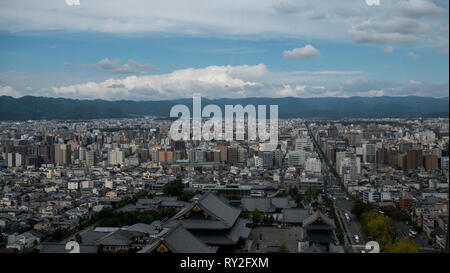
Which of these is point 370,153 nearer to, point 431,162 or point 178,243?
point 431,162

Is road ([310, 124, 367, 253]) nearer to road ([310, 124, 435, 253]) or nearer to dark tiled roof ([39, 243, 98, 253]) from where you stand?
road ([310, 124, 435, 253])

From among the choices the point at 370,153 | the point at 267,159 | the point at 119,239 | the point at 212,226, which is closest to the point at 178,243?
the point at 212,226

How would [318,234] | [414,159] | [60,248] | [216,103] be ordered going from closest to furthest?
[60,248] → [318,234] → [216,103] → [414,159]

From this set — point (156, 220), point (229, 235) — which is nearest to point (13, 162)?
point (156, 220)

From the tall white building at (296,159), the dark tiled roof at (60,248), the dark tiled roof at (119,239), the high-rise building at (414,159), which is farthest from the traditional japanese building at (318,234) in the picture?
the tall white building at (296,159)

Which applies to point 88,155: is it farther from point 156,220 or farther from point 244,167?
point 156,220

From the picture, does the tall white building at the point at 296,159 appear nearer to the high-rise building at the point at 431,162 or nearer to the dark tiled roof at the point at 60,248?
the high-rise building at the point at 431,162

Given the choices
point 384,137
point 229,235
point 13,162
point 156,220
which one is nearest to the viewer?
point 229,235

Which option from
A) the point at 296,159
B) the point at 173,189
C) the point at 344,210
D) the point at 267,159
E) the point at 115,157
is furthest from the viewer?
the point at 115,157
